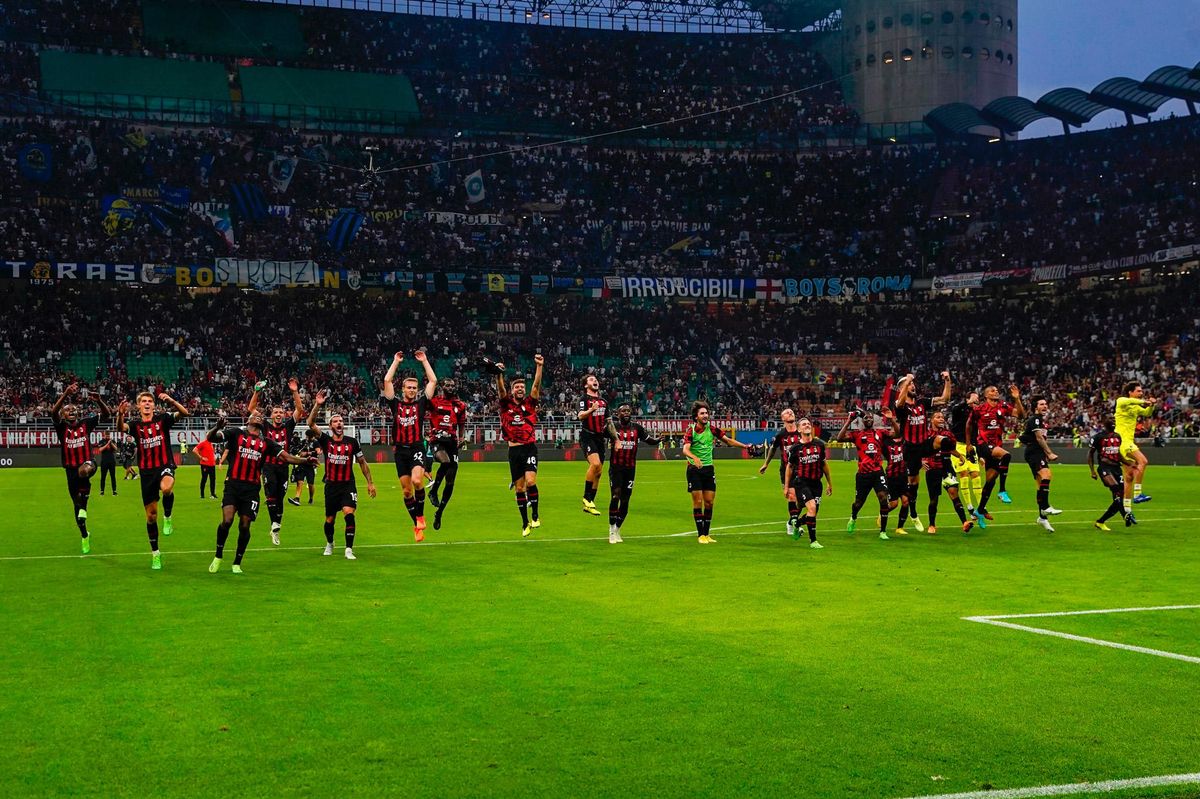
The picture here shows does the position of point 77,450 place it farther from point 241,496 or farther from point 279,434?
point 241,496

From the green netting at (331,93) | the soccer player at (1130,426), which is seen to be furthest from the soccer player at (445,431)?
the green netting at (331,93)

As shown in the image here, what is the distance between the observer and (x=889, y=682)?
9688 millimetres

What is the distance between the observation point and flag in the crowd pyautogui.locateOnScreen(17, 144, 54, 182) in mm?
71625

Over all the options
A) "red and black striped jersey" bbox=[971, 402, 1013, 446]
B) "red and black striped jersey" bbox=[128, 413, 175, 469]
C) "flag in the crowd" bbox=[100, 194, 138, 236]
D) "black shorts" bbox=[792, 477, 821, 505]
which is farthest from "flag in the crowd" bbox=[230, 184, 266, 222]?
"black shorts" bbox=[792, 477, 821, 505]

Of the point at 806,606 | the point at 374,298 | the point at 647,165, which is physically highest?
the point at 647,165

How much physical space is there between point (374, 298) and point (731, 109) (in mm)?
32432

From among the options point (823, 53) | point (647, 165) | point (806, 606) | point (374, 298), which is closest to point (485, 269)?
point (374, 298)

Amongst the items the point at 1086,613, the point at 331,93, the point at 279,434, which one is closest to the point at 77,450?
the point at 279,434

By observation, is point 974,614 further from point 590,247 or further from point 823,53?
point 823,53

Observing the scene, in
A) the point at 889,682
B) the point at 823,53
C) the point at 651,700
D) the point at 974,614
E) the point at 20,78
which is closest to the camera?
the point at 651,700

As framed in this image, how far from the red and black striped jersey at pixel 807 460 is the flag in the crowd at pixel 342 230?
5880 cm

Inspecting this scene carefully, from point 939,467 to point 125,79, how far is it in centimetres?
7183

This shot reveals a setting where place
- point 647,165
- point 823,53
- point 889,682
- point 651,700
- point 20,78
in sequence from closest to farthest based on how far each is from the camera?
point 651,700
point 889,682
point 20,78
point 647,165
point 823,53

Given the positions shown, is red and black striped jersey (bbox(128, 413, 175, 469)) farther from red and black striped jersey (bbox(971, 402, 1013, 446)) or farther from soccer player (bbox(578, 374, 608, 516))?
red and black striped jersey (bbox(971, 402, 1013, 446))
